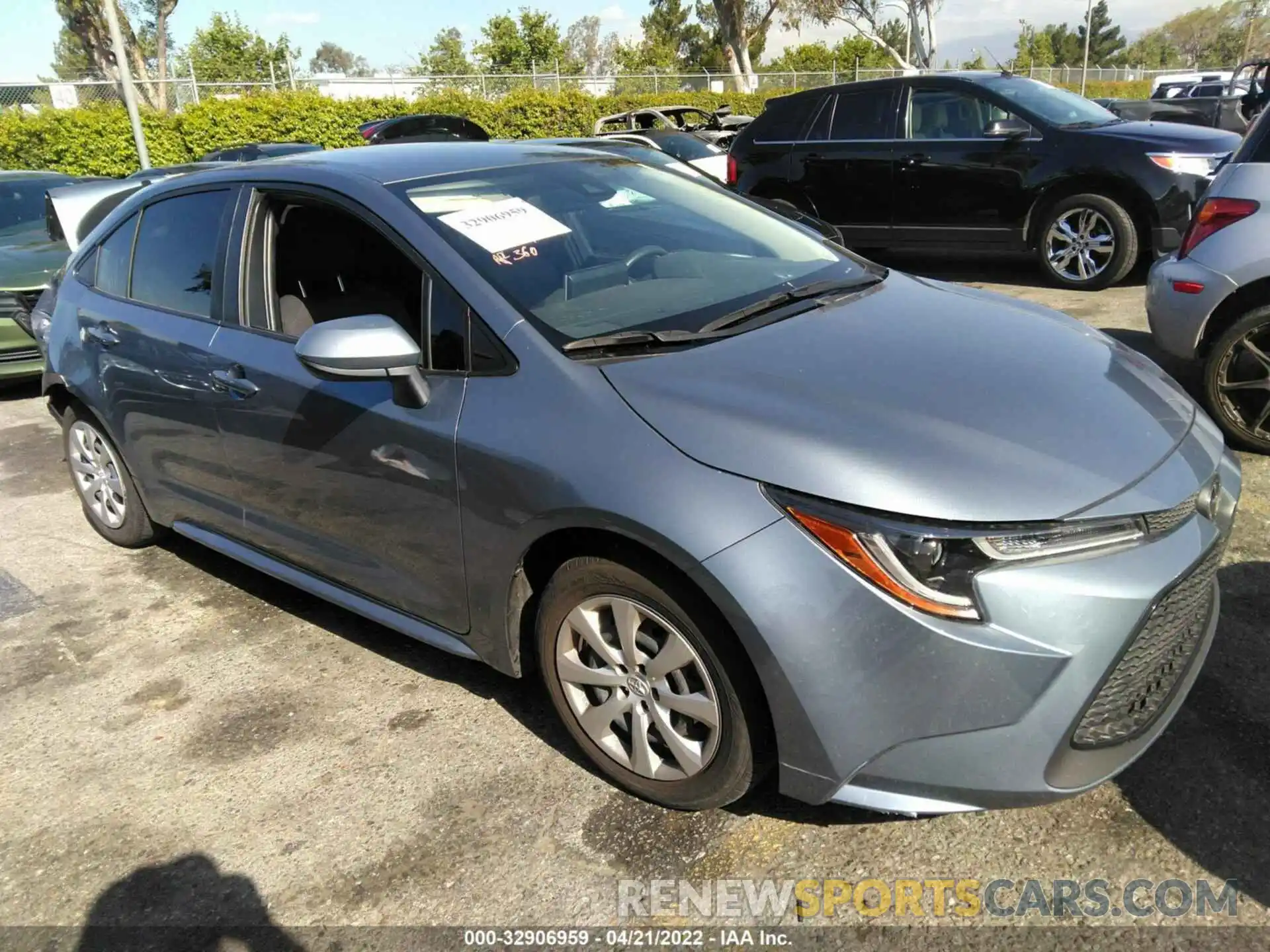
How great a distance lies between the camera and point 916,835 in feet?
7.96

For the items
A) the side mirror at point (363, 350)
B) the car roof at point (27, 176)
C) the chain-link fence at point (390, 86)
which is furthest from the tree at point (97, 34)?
the side mirror at point (363, 350)

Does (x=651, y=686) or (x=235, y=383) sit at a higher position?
(x=235, y=383)

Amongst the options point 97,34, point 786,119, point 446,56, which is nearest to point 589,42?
point 446,56

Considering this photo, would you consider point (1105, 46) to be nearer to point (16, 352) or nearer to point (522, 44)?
point (522, 44)

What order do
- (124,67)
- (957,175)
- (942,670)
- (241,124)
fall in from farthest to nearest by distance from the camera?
(241,124) → (124,67) → (957,175) → (942,670)

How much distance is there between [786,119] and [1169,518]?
26.4 feet

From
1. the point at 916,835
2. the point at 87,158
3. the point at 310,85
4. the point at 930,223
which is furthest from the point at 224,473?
the point at 310,85

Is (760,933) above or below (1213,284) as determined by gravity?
below

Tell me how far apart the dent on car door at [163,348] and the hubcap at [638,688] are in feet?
5.50

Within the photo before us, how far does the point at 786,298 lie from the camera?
117 inches

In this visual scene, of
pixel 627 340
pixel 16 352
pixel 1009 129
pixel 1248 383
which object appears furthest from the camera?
pixel 1009 129

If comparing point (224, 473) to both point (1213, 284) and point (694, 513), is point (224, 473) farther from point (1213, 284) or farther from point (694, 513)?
point (1213, 284)

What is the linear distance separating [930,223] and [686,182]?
534cm

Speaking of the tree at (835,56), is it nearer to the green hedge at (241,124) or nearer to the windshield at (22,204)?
the green hedge at (241,124)
